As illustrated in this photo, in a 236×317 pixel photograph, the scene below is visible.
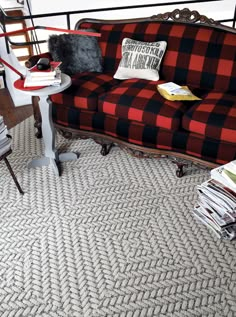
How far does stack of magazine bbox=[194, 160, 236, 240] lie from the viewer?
5.87 feet

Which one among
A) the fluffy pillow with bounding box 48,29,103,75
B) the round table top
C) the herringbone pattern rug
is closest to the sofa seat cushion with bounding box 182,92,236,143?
the herringbone pattern rug

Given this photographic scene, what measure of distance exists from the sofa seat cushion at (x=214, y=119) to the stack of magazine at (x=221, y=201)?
0.88 ft

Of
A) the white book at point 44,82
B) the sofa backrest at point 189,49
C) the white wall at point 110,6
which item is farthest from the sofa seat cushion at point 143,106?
the white wall at point 110,6

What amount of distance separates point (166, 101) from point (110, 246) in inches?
40.1

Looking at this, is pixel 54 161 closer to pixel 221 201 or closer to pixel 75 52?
pixel 75 52

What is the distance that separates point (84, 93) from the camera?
2418 millimetres

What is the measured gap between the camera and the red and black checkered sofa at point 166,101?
2160 millimetres

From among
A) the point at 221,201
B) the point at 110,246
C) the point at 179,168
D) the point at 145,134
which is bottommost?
the point at 110,246

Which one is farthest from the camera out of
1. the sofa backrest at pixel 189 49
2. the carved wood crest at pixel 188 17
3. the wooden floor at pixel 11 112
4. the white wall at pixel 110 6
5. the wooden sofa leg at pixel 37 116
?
the white wall at pixel 110 6

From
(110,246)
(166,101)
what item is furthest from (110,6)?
(110,246)

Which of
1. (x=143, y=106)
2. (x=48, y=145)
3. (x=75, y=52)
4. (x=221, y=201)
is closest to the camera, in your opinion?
(x=221, y=201)

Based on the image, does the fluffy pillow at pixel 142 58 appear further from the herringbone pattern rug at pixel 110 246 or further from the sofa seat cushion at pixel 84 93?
the herringbone pattern rug at pixel 110 246

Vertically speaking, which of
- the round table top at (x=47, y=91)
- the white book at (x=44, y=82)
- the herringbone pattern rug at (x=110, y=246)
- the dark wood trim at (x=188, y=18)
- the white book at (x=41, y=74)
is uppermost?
the dark wood trim at (x=188, y=18)

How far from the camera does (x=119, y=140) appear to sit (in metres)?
2.46
